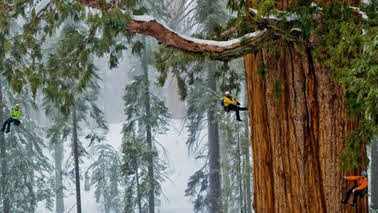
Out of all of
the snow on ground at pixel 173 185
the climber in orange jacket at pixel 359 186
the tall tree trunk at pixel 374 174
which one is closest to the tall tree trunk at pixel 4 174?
the snow on ground at pixel 173 185

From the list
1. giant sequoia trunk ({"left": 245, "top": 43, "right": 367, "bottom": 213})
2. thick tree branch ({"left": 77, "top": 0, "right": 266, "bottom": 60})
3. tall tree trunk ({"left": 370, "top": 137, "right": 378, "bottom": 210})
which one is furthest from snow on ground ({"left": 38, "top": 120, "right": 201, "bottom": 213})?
thick tree branch ({"left": 77, "top": 0, "right": 266, "bottom": 60})

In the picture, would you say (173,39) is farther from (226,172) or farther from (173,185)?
(173,185)

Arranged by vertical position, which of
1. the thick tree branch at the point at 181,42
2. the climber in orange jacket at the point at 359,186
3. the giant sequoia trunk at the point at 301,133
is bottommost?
the climber in orange jacket at the point at 359,186

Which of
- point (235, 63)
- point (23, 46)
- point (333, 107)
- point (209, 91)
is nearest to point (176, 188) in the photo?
point (235, 63)

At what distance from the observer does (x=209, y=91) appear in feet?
48.3

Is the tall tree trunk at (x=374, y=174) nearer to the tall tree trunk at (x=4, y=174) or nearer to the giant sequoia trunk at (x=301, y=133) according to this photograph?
the giant sequoia trunk at (x=301, y=133)

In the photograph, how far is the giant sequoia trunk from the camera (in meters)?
3.49

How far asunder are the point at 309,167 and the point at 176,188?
86.4ft

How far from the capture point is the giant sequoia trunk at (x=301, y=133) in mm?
3490

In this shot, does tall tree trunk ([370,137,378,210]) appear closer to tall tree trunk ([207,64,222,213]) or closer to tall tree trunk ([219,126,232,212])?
tall tree trunk ([219,126,232,212])

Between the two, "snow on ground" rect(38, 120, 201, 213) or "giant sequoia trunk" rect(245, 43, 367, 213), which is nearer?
"giant sequoia trunk" rect(245, 43, 367, 213)

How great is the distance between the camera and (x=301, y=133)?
11.8ft

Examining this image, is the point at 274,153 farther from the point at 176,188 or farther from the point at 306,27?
the point at 176,188

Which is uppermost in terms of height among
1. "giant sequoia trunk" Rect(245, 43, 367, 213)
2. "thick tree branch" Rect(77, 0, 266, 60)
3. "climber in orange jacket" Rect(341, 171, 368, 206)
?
"thick tree branch" Rect(77, 0, 266, 60)
